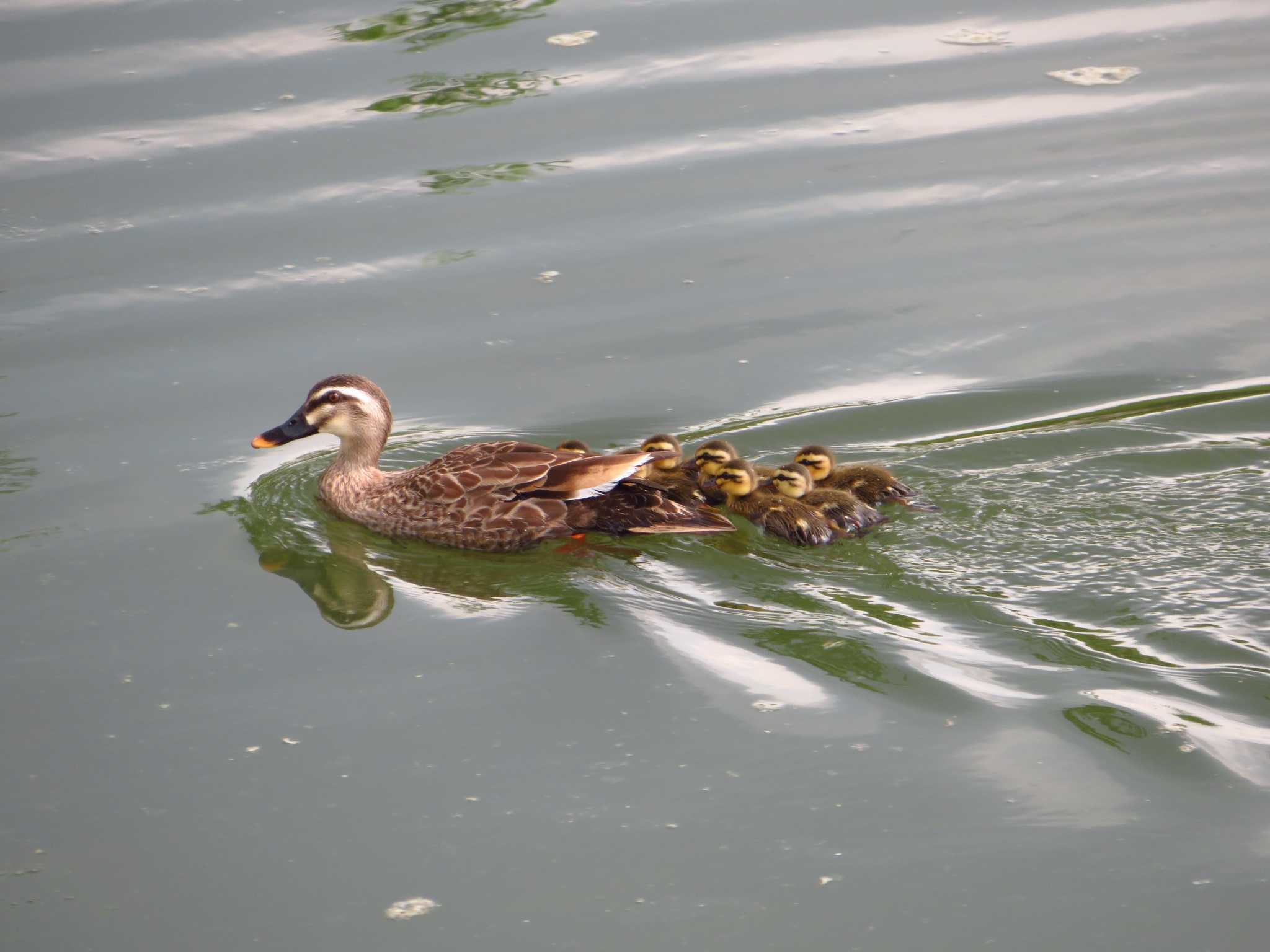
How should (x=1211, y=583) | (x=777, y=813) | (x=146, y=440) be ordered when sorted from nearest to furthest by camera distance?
(x=777, y=813), (x=1211, y=583), (x=146, y=440)

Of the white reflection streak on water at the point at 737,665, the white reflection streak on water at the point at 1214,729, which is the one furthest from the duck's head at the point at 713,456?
the white reflection streak on water at the point at 1214,729

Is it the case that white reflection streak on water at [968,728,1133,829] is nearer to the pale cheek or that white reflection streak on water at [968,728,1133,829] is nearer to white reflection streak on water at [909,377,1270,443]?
white reflection streak on water at [909,377,1270,443]

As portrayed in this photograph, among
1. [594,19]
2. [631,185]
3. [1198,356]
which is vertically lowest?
[1198,356]

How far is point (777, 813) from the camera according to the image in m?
4.79

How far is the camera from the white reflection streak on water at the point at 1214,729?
193 inches

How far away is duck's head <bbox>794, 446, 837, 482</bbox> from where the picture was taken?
693cm

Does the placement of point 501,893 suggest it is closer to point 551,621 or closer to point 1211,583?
point 551,621

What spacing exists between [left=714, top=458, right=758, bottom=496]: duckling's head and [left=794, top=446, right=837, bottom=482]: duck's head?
0.30 metres

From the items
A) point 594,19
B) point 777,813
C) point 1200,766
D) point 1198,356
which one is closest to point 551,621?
point 777,813

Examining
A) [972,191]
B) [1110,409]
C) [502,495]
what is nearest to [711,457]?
[502,495]

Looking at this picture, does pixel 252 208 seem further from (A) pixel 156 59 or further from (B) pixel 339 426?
(B) pixel 339 426

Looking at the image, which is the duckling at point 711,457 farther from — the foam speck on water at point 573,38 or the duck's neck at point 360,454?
the foam speck on water at point 573,38

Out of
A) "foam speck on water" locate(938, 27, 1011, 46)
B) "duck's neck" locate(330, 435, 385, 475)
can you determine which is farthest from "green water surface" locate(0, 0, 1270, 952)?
"duck's neck" locate(330, 435, 385, 475)

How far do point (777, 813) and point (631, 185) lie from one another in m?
5.66
